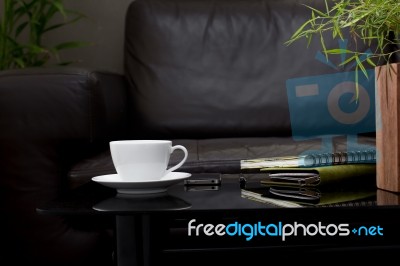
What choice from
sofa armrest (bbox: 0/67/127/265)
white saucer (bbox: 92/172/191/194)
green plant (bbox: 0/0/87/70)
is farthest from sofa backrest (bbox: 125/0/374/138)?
white saucer (bbox: 92/172/191/194)

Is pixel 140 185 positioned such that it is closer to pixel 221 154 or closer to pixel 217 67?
pixel 221 154

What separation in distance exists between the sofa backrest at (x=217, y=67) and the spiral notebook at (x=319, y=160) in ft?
3.27

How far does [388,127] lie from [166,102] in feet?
3.91

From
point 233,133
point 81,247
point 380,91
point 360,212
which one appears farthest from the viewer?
point 233,133

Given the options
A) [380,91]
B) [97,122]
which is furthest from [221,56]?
[380,91]

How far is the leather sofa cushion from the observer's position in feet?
4.75

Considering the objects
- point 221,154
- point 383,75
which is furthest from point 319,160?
point 221,154

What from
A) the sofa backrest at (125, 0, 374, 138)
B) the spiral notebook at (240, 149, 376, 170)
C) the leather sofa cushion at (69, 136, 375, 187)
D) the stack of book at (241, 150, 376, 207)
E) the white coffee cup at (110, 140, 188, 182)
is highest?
the sofa backrest at (125, 0, 374, 138)

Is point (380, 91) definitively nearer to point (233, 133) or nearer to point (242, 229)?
point (242, 229)

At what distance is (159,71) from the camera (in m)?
2.03

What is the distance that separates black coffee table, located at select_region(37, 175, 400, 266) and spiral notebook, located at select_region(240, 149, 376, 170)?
15cm

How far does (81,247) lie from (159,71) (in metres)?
0.77

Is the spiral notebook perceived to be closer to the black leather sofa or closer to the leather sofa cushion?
the leather sofa cushion

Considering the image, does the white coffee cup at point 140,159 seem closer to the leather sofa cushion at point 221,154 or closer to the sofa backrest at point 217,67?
the leather sofa cushion at point 221,154
